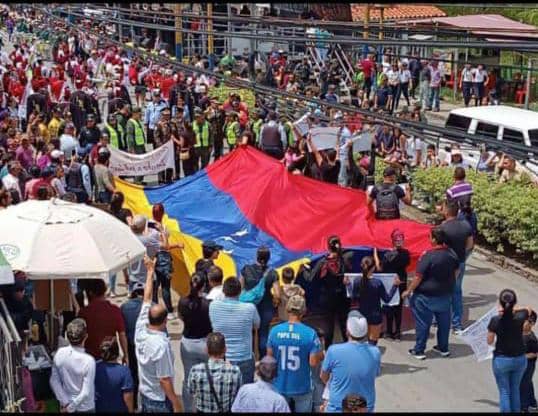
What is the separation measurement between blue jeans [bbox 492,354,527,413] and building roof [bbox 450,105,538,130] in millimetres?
9164

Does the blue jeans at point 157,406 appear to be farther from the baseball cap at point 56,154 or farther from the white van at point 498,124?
the white van at point 498,124

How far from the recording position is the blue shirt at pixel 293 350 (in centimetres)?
741

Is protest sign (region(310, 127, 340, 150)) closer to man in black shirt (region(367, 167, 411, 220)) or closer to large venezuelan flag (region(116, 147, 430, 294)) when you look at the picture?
large venezuelan flag (region(116, 147, 430, 294))

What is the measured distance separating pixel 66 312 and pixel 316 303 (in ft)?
8.49

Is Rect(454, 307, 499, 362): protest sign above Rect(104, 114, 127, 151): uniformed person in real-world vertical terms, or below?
below

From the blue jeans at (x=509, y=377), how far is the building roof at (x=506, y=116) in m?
9.16

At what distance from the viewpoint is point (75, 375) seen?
22.5 feet

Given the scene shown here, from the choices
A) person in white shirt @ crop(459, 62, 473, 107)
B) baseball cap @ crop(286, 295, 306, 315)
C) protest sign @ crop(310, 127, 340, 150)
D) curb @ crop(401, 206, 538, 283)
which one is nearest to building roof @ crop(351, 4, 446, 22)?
person in white shirt @ crop(459, 62, 473, 107)

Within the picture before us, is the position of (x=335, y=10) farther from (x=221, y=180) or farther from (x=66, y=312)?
(x=66, y=312)

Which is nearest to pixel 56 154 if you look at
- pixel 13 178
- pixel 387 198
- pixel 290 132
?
pixel 13 178

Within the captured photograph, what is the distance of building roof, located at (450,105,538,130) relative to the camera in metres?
16.8

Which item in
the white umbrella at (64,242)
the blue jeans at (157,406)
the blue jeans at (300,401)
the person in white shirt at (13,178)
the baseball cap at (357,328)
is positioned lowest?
the blue jeans at (300,401)

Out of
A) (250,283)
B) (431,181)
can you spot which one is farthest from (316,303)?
(431,181)

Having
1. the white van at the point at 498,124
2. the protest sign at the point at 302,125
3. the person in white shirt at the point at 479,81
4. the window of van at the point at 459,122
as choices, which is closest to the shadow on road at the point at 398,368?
the white van at the point at 498,124
